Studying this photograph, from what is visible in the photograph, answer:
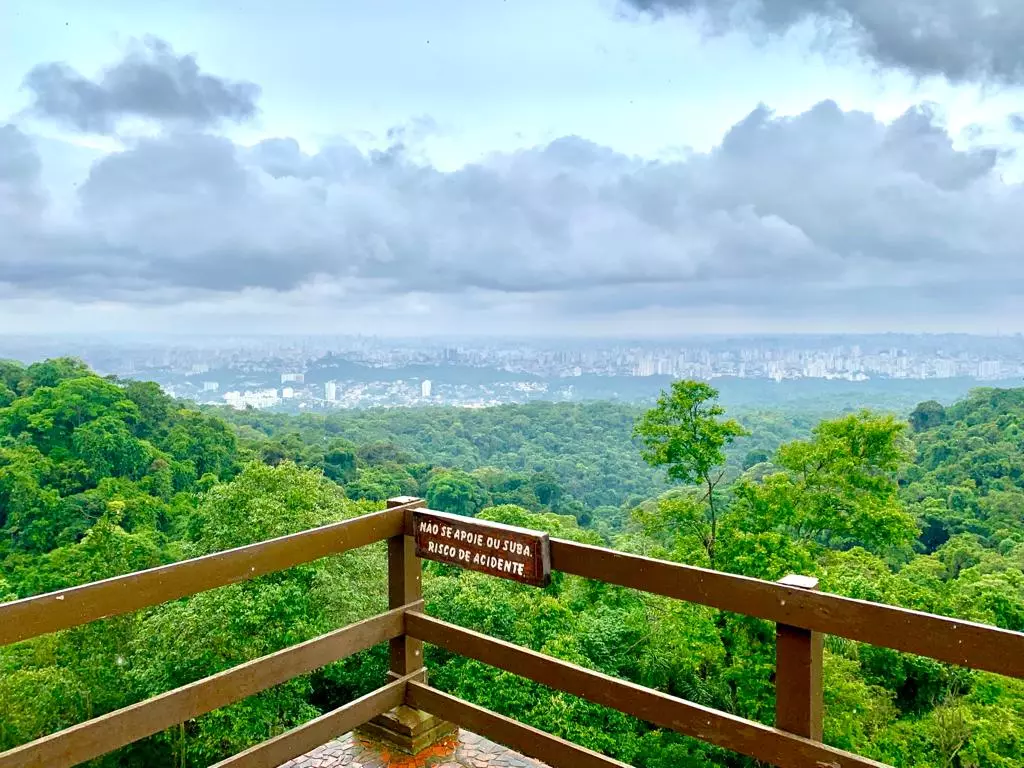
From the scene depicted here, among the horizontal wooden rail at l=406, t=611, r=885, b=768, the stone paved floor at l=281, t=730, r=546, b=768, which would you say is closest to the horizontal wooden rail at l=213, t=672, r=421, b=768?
the stone paved floor at l=281, t=730, r=546, b=768

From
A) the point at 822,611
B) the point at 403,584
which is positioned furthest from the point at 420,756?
the point at 822,611

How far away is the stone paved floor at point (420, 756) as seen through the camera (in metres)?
2.88

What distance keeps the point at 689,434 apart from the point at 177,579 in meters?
20.8

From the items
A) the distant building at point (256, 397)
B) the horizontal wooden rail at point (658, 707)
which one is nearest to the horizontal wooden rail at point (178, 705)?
the horizontal wooden rail at point (658, 707)

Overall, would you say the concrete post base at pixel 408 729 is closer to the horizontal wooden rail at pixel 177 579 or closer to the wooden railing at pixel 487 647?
the wooden railing at pixel 487 647

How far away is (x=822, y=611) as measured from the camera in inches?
78.9

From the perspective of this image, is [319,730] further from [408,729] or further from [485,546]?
Result: [485,546]

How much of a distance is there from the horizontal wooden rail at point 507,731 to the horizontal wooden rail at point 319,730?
Result: 0.33 ft

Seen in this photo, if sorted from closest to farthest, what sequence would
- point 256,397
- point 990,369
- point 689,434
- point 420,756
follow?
point 420,756 < point 689,434 < point 990,369 < point 256,397

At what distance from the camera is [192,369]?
121 metres

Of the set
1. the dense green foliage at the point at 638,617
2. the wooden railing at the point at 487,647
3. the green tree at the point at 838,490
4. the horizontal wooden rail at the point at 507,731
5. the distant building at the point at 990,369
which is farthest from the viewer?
the distant building at the point at 990,369

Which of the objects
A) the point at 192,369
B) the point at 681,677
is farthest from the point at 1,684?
the point at 192,369

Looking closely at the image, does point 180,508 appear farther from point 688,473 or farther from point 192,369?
point 192,369

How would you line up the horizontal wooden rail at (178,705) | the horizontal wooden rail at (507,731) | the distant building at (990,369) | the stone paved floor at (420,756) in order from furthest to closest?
the distant building at (990,369) → the stone paved floor at (420,756) → the horizontal wooden rail at (507,731) → the horizontal wooden rail at (178,705)
